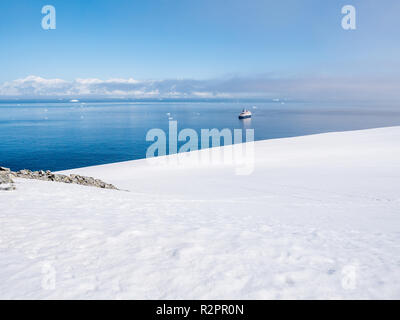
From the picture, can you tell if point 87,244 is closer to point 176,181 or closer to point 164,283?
point 164,283

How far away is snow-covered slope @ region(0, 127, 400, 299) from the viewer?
346 centimetres

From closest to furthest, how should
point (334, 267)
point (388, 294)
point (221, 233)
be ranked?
point (388, 294), point (334, 267), point (221, 233)

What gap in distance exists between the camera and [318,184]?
12844 millimetres

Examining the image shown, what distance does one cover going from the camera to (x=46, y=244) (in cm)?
464

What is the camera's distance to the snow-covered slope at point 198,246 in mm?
3465

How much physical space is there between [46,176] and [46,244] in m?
9.51

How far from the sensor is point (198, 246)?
4.74 metres

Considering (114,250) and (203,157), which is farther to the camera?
(203,157)

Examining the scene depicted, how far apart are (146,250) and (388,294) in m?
3.47

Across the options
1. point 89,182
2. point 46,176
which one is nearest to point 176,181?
point 89,182
